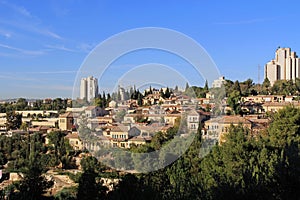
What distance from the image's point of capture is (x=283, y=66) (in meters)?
25.5

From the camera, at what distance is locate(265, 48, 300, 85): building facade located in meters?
25.1

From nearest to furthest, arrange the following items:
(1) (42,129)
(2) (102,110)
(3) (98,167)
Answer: (3) (98,167) < (2) (102,110) < (1) (42,129)

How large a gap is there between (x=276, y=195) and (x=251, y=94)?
A: 17374mm

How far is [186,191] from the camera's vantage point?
10.6ft

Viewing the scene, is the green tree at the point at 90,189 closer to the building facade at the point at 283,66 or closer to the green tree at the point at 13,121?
the green tree at the point at 13,121

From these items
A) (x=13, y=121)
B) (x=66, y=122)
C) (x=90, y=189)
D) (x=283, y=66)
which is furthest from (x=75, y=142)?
(x=283, y=66)

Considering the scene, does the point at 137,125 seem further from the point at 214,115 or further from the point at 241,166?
the point at 241,166

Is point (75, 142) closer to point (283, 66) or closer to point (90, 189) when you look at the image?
point (90, 189)

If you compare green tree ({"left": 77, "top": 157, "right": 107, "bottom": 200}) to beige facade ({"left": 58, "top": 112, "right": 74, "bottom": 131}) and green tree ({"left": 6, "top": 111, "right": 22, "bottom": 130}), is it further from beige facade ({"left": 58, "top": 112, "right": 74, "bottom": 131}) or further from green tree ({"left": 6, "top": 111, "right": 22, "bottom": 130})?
green tree ({"left": 6, "top": 111, "right": 22, "bottom": 130})

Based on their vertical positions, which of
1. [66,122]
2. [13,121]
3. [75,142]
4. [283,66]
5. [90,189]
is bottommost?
[75,142]

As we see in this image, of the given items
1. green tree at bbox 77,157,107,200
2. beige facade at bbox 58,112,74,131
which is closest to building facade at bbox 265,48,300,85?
beige facade at bbox 58,112,74,131

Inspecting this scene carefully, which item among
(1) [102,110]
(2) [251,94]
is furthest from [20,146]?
Result: (2) [251,94]

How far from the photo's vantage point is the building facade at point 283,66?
82.3 ft

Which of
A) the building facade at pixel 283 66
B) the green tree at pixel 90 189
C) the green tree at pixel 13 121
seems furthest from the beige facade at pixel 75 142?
the building facade at pixel 283 66
